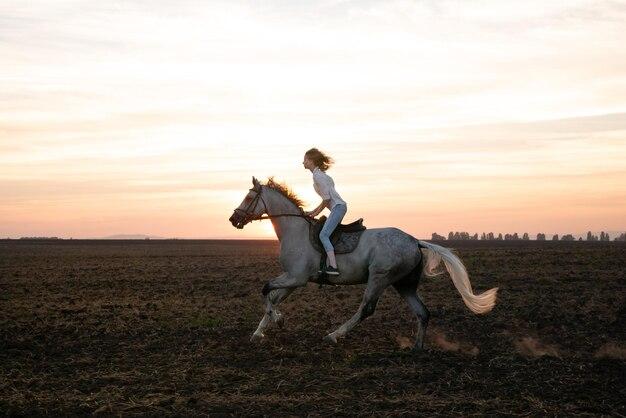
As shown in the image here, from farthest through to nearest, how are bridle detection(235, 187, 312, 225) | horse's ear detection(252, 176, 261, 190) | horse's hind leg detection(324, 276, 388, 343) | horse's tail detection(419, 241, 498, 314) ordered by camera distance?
1. horse's ear detection(252, 176, 261, 190)
2. bridle detection(235, 187, 312, 225)
3. horse's tail detection(419, 241, 498, 314)
4. horse's hind leg detection(324, 276, 388, 343)

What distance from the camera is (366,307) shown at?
1215 centimetres

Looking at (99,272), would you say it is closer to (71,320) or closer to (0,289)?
(0,289)

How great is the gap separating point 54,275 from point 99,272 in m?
2.63

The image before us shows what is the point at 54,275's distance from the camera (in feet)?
110

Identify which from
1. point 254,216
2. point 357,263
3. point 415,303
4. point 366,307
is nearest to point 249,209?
point 254,216

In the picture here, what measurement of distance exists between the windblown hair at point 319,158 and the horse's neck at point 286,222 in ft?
2.94

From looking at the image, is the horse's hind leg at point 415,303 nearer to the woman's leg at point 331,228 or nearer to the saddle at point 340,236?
the saddle at point 340,236

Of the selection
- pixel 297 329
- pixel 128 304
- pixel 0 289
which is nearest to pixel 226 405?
pixel 297 329

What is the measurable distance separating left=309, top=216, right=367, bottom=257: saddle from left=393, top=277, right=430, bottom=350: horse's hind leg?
986 millimetres

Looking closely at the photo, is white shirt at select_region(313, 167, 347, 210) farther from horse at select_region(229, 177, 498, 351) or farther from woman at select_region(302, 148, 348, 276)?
horse at select_region(229, 177, 498, 351)

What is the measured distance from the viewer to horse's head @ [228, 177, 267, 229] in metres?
12.8

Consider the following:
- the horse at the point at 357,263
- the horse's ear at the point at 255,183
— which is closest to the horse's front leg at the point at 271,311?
the horse at the point at 357,263

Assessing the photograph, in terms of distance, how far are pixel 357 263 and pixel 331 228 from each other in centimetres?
69

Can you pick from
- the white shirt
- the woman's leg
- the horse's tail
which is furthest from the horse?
the white shirt
